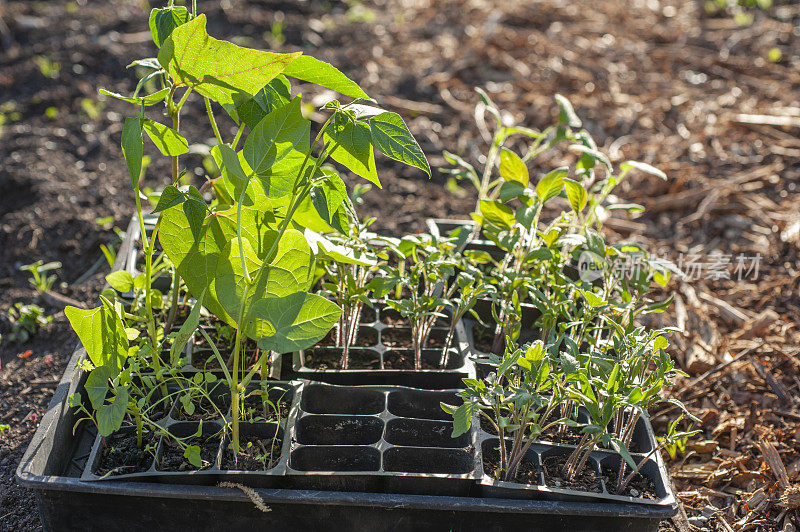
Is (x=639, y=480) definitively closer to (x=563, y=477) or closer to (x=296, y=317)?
(x=563, y=477)

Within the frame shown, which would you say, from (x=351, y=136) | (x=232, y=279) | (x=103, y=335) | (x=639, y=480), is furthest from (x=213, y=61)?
(x=639, y=480)

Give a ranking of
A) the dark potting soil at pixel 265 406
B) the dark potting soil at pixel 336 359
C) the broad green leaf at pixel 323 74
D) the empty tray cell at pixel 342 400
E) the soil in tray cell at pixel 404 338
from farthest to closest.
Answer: the soil in tray cell at pixel 404 338 < the dark potting soil at pixel 336 359 < the empty tray cell at pixel 342 400 < the dark potting soil at pixel 265 406 < the broad green leaf at pixel 323 74

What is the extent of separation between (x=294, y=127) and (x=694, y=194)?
2279 mm

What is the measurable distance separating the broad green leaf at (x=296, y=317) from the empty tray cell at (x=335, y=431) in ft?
1.16

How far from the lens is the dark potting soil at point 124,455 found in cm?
149

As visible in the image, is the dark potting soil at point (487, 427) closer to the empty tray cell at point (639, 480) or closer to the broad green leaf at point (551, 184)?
the empty tray cell at point (639, 480)

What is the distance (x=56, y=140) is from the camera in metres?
3.40

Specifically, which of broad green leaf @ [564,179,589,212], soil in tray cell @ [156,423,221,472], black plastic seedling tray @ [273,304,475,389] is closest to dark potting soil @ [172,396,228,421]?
soil in tray cell @ [156,423,221,472]

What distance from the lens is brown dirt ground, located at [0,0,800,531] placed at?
207 cm

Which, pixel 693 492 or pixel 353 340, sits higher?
pixel 353 340

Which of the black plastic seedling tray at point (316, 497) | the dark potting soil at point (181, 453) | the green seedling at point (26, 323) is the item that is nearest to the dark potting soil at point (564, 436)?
the black plastic seedling tray at point (316, 497)

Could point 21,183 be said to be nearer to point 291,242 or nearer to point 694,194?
point 291,242

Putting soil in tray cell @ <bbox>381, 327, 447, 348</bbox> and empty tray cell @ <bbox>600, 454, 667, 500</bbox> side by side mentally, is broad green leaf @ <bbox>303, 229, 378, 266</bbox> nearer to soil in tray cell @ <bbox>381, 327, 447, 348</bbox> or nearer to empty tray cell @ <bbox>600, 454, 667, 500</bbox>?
soil in tray cell @ <bbox>381, 327, 447, 348</bbox>

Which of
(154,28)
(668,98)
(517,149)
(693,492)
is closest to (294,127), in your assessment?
(154,28)
